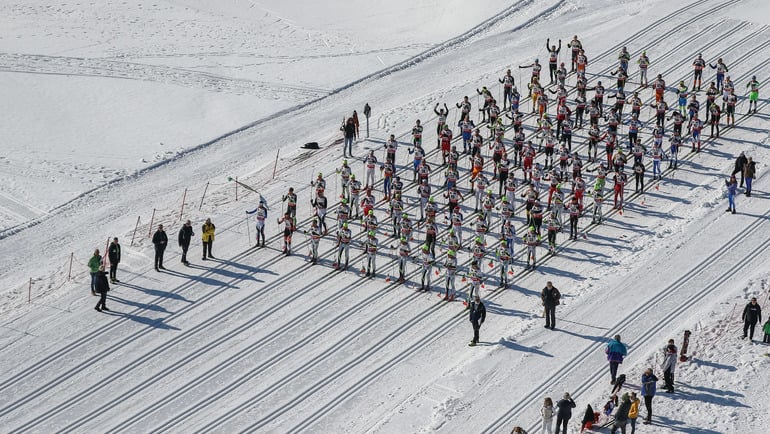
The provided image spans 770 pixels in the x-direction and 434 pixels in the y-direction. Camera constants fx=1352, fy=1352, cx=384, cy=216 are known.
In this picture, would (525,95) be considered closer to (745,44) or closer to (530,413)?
(745,44)

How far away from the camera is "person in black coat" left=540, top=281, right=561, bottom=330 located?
35.3m

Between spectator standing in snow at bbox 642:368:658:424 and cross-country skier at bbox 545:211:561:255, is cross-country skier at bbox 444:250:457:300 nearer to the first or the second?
cross-country skier at bbox 545:211:561:255

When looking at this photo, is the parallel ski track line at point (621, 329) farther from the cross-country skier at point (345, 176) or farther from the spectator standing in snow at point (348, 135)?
the spectator standing in snow at point (348, 135)

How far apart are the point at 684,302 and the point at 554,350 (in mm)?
4434

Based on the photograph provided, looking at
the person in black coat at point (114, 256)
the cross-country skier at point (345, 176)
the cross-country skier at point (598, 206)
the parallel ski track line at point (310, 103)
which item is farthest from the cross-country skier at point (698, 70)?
the person in black coat at point (114, 256)

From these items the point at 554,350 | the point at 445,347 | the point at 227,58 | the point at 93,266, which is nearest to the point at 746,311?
the point at 554,350

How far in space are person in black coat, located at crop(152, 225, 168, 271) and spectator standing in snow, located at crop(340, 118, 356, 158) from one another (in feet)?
31.0

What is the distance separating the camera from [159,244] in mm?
39844

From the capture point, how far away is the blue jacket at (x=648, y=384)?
31.0m

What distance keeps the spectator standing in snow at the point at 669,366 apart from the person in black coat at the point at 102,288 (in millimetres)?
15506

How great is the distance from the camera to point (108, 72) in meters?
56.6

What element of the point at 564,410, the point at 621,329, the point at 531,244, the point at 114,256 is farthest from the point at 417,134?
the point at 564,410

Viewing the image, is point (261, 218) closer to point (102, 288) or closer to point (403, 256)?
point (403, 256)

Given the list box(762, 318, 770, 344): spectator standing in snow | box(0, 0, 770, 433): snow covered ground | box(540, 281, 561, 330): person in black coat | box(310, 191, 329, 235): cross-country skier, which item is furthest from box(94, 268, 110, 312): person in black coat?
box(762, 318, 770, 344): spectator standing in snow
